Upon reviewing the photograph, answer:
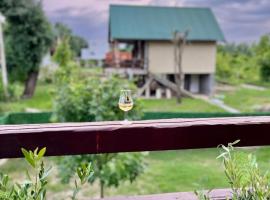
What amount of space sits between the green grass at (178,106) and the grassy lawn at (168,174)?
4276 millimetres

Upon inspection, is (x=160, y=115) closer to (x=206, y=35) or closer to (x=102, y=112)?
(x=102, y=112)

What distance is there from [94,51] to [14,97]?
16.4 m

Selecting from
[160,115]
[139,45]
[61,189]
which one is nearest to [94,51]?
[139,45]

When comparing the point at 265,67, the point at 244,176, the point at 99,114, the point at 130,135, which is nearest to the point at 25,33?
the point at 99,114

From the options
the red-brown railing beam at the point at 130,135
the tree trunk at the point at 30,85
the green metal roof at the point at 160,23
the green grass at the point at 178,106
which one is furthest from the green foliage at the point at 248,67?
the red-brown railing beam at the point at 130,135

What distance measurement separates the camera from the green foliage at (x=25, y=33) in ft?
42.6

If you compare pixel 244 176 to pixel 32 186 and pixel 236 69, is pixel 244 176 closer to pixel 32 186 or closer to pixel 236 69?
pixel 32 186

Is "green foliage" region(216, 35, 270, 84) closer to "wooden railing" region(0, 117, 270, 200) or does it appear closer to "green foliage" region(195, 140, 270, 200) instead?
"wooden railing" region(0, 117, 270, 200)

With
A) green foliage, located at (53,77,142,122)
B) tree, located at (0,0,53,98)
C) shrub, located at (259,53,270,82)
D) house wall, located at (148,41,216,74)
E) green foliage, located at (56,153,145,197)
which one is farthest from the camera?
shrub, located at (259,53,270,82)

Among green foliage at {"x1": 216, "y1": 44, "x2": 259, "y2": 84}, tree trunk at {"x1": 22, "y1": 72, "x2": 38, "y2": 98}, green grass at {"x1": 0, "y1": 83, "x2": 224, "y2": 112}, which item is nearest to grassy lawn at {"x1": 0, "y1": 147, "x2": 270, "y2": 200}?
green grass at {"x1": 0, "y1": 83, "x2": 224, "y2": 112}

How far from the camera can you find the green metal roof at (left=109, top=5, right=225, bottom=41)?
48.0ft

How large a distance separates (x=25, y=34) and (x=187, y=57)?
280 inches

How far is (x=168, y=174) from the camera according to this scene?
530 centimetres

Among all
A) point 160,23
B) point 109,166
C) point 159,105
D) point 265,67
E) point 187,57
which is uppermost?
point 160,23
